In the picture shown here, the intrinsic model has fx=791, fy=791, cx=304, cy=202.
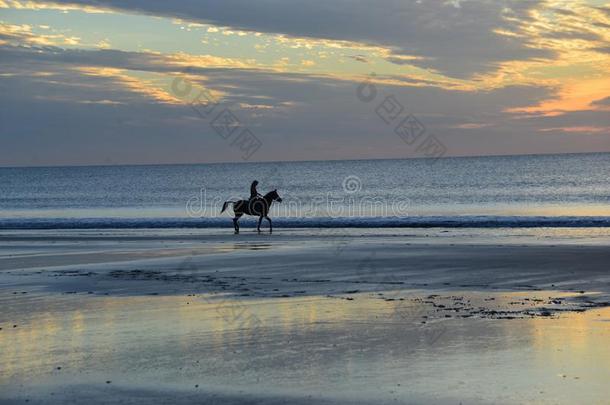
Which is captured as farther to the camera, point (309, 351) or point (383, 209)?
point (383, 209)

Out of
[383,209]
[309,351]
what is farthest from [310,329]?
[383,209]

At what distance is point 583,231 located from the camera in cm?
3125

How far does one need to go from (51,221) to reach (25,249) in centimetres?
1843

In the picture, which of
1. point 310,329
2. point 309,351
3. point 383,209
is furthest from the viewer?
point 383,209

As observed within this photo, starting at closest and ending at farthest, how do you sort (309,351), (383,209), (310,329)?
1. (309,351)
2. (310,329)
3. (383,209)

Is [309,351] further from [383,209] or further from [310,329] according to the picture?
[383,209]

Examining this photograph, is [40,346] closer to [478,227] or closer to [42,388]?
[42,388]

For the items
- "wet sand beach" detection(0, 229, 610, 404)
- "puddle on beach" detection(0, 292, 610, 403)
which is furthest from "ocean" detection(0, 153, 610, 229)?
"puddle on beach" detection(0, 292, 610, 403)

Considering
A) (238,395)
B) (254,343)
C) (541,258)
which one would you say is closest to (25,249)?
(541,258)

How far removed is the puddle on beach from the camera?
7.98m

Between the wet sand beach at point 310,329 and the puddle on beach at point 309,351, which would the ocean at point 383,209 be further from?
the puddle on beach at point 309,351

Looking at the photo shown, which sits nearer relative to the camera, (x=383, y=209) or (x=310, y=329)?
(x=310, y=329)

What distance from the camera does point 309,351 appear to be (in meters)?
9.55

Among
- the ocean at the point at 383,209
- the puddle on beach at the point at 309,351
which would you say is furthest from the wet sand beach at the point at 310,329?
the ocean at the point at 383,209
